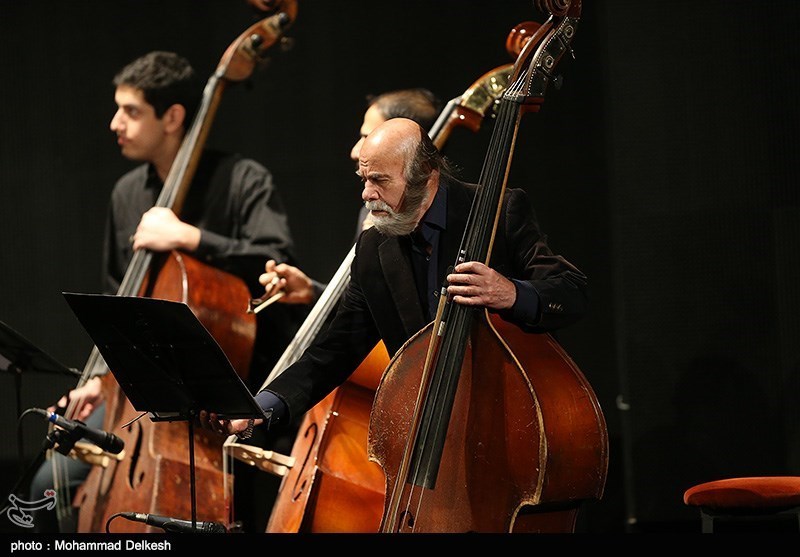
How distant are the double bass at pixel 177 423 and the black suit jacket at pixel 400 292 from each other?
66 centimetres

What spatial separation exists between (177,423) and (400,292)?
1.09 meters

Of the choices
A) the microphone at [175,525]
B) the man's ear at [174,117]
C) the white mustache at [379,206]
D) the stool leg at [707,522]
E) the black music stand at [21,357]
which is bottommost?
the stool leg at [707,522]

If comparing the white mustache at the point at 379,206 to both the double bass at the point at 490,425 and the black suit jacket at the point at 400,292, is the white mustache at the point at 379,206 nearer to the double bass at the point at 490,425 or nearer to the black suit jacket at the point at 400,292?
the black suit jacket at the point at 400,292

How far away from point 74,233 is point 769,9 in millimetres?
2851

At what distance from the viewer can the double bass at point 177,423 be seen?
3.34 m

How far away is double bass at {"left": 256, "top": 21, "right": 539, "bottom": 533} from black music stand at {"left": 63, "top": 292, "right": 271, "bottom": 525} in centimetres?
56

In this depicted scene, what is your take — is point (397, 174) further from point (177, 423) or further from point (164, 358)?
point (177, 423)

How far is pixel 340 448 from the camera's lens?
2986 millimetres

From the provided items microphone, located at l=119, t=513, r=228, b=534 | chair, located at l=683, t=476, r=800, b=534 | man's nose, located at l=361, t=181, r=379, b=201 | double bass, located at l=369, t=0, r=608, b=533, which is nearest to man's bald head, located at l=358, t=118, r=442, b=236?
man's nose, located at l=361, t=181, r=379, b=201

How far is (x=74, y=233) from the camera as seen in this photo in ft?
14.8

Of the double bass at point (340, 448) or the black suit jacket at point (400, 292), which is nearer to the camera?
the black suit jacket at point (400, 292)

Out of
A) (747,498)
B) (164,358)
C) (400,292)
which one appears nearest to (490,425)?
(400,292)

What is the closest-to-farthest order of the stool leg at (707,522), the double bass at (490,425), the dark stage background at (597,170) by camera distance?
1. the double bass at (490,425)
2. the stool leg at (707,522)
3. the dark stage background at (597,170)

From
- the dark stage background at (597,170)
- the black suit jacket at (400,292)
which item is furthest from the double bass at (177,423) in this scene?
the black suit jacket at (400,292)
